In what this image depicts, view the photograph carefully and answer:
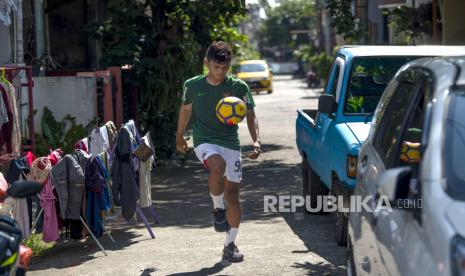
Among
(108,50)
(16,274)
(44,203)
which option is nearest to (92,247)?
(44,203)

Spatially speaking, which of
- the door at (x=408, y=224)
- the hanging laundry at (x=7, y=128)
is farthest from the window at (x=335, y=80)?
the door at (x=408, y=224)

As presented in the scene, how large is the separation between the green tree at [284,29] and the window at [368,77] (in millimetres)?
102138

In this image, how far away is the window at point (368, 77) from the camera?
965 centimetres

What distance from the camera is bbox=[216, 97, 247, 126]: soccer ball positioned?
27.3 feet

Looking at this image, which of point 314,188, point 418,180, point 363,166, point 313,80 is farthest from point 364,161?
point 313,80

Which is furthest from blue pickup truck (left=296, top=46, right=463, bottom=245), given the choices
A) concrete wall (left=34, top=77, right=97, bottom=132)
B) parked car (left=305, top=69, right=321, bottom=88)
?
parked car (left=305, top=69, right=321, bottom=88)

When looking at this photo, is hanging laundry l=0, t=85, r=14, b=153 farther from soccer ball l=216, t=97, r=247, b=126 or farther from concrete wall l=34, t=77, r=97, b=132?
concrete wall l=34, t=77, r=97, b=132

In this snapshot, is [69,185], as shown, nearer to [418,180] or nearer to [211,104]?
[211,104]

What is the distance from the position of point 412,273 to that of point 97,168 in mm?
5239

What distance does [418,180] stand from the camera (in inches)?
187

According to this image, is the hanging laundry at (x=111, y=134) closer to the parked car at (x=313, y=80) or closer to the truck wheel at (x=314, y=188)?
the truck wheel at (x=314, y=188)

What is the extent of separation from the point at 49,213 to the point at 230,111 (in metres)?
1.96

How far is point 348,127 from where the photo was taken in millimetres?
9047

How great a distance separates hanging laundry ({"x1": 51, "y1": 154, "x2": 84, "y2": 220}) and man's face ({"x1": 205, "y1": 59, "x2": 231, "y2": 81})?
157cm
